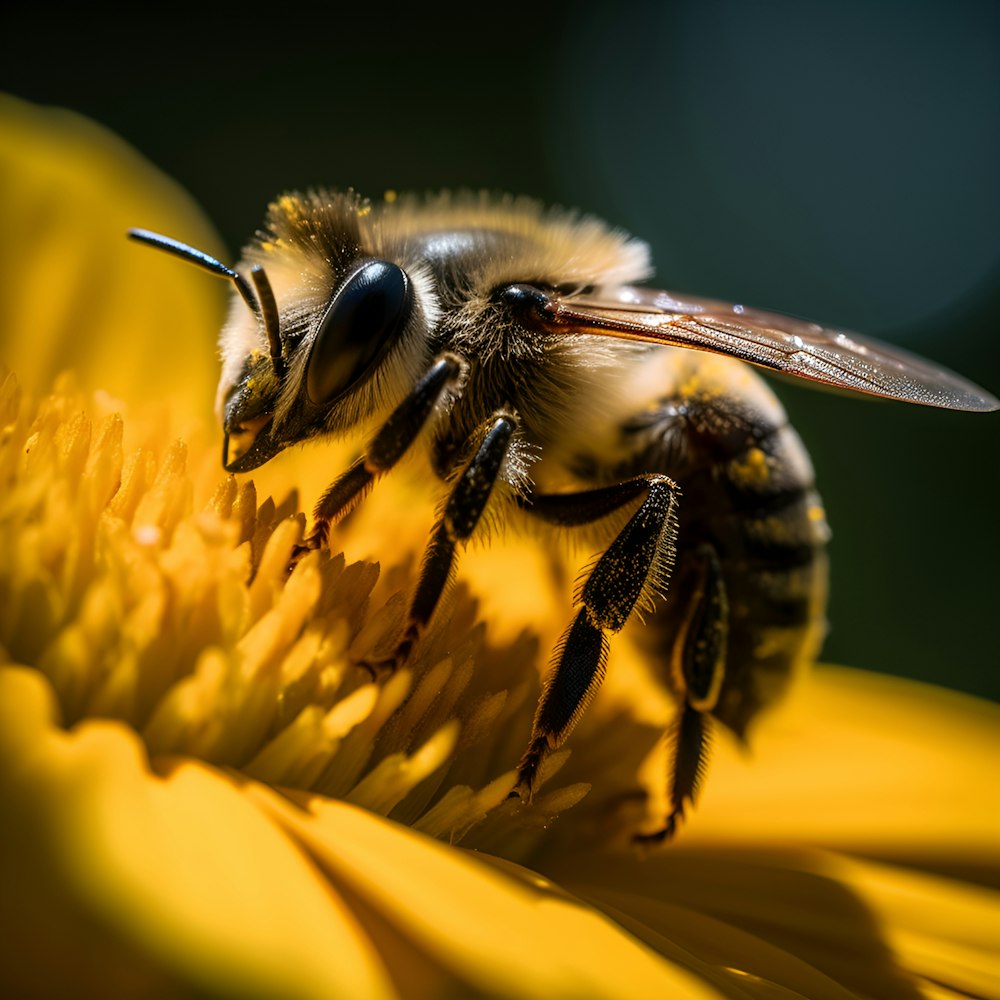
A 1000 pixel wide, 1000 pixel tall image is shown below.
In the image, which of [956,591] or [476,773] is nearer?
Answer: [476,773]

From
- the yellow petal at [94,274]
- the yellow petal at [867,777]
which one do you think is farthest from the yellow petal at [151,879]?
the yellow petal at [94,274]

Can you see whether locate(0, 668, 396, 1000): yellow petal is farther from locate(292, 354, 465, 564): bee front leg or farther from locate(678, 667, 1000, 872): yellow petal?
locate(678, 667, 1000, 872): yellow petal

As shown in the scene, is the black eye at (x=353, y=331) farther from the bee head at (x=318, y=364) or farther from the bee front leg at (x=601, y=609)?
the bee front leg at (x=601, y=609)

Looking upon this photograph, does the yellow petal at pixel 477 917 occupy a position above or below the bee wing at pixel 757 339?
below

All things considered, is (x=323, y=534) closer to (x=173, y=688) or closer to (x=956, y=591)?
(x=173, y=688)

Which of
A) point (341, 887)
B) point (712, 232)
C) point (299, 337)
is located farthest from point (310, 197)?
point (712, 232)

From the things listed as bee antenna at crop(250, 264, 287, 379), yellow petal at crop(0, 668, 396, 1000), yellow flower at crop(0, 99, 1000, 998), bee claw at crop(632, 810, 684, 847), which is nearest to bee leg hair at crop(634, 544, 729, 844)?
bee claw at crop(632, 810, 684, 847)
